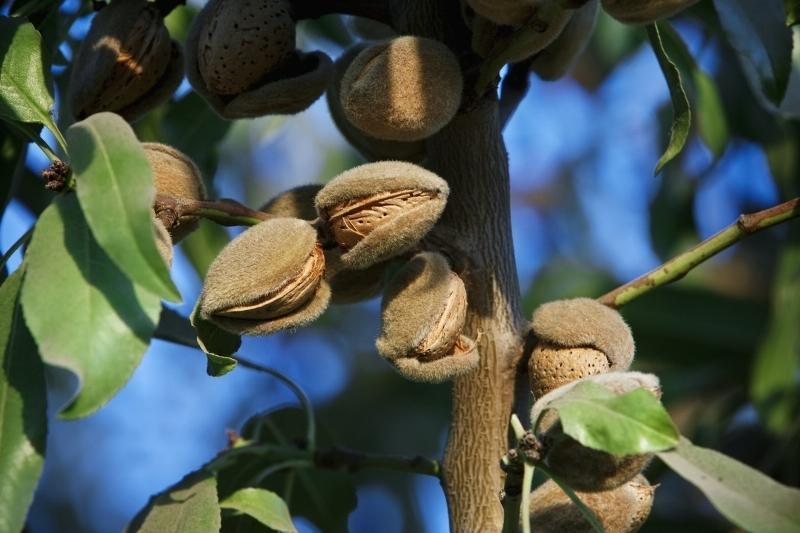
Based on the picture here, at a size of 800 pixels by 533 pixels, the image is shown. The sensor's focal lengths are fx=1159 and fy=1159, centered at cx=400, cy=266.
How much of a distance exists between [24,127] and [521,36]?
0.50 meters

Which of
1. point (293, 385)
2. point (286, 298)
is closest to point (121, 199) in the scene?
point (286, 298)

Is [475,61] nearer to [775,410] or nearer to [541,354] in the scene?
[541,354]

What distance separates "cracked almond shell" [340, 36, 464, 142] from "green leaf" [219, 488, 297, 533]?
0.41 m

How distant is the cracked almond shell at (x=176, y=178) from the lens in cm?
112

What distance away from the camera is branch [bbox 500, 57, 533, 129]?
50.9 inches

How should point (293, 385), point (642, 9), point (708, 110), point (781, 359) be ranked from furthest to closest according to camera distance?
point (781, 359), point (708, 110), point (293, 385), point (642, 9)

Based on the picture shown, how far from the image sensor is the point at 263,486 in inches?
58.9

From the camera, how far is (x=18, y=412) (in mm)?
1036

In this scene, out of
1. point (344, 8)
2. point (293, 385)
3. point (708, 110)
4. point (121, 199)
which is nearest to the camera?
point (121, 199)

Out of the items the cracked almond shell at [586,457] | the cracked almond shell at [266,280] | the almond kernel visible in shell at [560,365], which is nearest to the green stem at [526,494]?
the cracked almond shell at [586,457]

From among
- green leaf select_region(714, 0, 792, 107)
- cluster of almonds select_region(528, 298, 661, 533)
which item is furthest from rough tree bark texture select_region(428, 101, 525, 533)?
green leaf select_region(714, 0, 792, 107)

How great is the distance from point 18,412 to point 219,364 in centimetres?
18

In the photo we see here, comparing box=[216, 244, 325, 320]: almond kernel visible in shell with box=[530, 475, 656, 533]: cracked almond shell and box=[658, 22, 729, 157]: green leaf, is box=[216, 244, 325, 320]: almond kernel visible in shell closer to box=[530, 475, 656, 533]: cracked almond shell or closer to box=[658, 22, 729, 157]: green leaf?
box=[530, 475, 656, 533]: cracked almond shell

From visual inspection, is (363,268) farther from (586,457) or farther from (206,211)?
(586,457)
